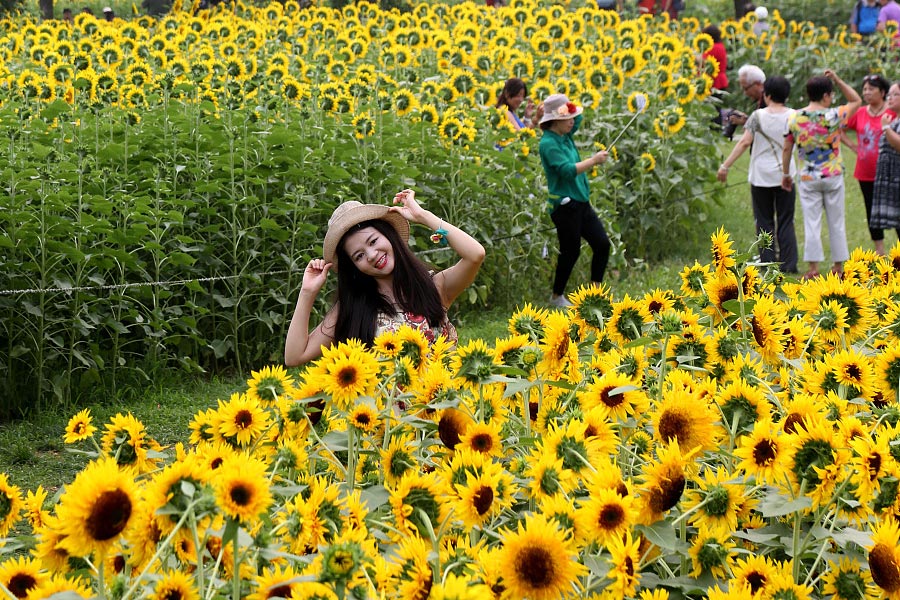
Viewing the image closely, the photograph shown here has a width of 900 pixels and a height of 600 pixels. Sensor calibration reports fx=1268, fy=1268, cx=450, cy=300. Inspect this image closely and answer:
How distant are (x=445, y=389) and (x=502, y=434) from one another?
15cm

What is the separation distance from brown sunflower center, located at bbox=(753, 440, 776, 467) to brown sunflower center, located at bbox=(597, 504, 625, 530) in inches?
12.6

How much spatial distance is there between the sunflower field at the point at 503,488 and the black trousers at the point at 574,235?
5.60 m

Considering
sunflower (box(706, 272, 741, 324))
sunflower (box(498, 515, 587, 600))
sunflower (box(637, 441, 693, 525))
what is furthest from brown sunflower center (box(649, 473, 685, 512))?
sunflower (box(706, 272, 741, 324))

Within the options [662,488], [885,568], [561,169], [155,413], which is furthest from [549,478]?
[561,169]

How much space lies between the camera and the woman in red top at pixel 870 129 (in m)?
9.36

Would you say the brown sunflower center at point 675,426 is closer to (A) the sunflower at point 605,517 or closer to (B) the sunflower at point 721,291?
(A) the sunflower at point 605,517

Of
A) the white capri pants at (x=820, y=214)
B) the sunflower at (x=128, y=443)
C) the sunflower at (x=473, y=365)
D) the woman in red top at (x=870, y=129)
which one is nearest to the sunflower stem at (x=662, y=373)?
the sunflower at (x=473, y=365)

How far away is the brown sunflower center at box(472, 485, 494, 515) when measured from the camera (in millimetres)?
1831

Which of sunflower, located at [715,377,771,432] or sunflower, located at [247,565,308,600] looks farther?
sunflower, located at [715,377,771,432]

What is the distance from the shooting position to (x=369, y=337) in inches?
158

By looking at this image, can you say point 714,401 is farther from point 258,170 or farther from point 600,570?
point 258,170

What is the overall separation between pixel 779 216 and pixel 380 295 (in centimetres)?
617

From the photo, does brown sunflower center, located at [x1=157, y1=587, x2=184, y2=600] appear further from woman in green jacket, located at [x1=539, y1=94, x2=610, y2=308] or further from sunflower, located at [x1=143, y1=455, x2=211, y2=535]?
woman in green jacket, located at [x1=539, y1=94, x2=610, y2=308]

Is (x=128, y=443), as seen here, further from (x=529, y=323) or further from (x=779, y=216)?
(x=779, y=216)
